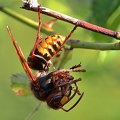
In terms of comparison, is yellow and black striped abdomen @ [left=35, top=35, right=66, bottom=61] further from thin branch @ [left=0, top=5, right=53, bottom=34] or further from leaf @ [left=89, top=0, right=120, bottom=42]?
leaf @ [left=89, top=0, right=120, bottom=42]

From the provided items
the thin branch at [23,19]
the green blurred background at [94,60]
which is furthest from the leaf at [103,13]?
the thin branch at [23,19]

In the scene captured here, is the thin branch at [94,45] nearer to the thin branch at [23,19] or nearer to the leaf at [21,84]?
the thin branch at [23,19]

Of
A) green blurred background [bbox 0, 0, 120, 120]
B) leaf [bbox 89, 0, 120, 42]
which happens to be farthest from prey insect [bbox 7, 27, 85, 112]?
leaf [bbox 89, 0, 120, 42]

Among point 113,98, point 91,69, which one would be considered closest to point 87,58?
point 91,69

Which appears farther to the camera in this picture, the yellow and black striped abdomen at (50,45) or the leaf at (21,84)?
the leaf at (21,84)

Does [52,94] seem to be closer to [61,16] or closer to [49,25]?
[49,25]
